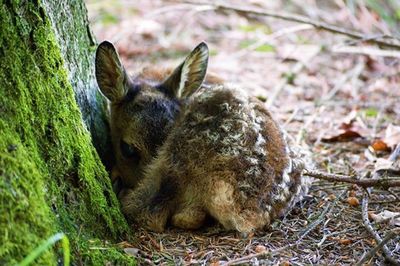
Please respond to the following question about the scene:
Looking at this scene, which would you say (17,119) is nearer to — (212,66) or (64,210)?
(64,210)

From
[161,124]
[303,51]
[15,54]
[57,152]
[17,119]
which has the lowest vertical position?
[303,51]

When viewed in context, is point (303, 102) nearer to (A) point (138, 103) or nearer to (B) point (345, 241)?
(A) point (138, 103)

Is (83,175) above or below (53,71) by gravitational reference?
below

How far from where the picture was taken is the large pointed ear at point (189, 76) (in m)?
5.16

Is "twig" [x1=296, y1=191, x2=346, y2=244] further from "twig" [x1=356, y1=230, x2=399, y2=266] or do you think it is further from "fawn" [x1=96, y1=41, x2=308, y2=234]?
"twig" [x1=356, y1=230, x2=399, y2=266]

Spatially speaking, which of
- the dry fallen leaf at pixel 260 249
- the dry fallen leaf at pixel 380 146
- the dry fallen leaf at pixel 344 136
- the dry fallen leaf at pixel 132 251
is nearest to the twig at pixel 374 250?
the dry fallen leaf at pixel 260 249

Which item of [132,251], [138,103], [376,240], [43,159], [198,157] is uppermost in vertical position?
[43,159]

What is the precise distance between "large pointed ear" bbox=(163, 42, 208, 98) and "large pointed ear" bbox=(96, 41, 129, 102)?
1.40 feet

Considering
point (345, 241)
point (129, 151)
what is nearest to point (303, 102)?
point (129, 151)

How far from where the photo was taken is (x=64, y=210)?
338 centimetres

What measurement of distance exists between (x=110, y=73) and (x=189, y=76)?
0.76m

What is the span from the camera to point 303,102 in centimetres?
751

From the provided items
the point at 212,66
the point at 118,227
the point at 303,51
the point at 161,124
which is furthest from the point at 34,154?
the point at 303,51

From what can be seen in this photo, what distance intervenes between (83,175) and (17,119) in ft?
2.02
